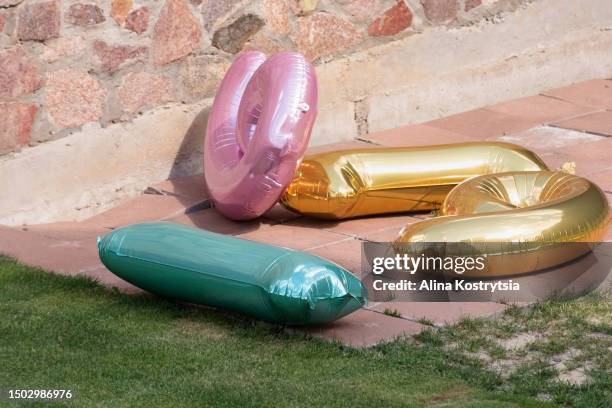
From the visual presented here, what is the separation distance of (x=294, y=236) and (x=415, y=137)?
1.51 meters

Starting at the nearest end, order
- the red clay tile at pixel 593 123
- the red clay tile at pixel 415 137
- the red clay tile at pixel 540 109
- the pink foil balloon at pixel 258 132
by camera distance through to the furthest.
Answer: the pink foil balloon at pixel 258 132
the red clay tile at pixel 415 137
the red clay tile at pixel 593 123
the red clay tile at pixel 540 109

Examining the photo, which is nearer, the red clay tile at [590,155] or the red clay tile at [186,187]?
A: the red clay tile at [186,187]

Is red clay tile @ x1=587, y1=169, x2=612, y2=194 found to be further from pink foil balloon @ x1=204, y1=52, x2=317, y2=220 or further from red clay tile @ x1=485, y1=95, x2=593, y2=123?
pink foil balloon @ x1=204, y1=52, x2=317, y2=220

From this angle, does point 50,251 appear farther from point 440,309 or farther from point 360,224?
point 440,309

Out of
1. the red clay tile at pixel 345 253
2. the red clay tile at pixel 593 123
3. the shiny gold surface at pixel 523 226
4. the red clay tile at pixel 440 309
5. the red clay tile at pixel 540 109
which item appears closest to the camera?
the red clay tile at pixel 440 309

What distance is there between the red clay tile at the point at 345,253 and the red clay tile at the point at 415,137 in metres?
1.34

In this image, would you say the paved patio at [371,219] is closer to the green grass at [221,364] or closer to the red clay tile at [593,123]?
the red clay tile at [593,123]

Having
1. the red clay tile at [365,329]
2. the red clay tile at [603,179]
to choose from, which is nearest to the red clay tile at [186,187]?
the red clay tile at [365,329]

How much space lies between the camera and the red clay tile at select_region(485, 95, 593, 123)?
657 cm

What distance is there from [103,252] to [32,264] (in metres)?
0.52

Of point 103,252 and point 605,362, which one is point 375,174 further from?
point 605,362

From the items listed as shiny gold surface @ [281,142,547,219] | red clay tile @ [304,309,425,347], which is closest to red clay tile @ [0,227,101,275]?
shiny gold surface @ [281,142,547,219]

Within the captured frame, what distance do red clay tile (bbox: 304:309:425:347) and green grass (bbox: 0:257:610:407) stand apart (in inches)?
2.8

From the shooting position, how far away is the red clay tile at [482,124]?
20.8 ft
